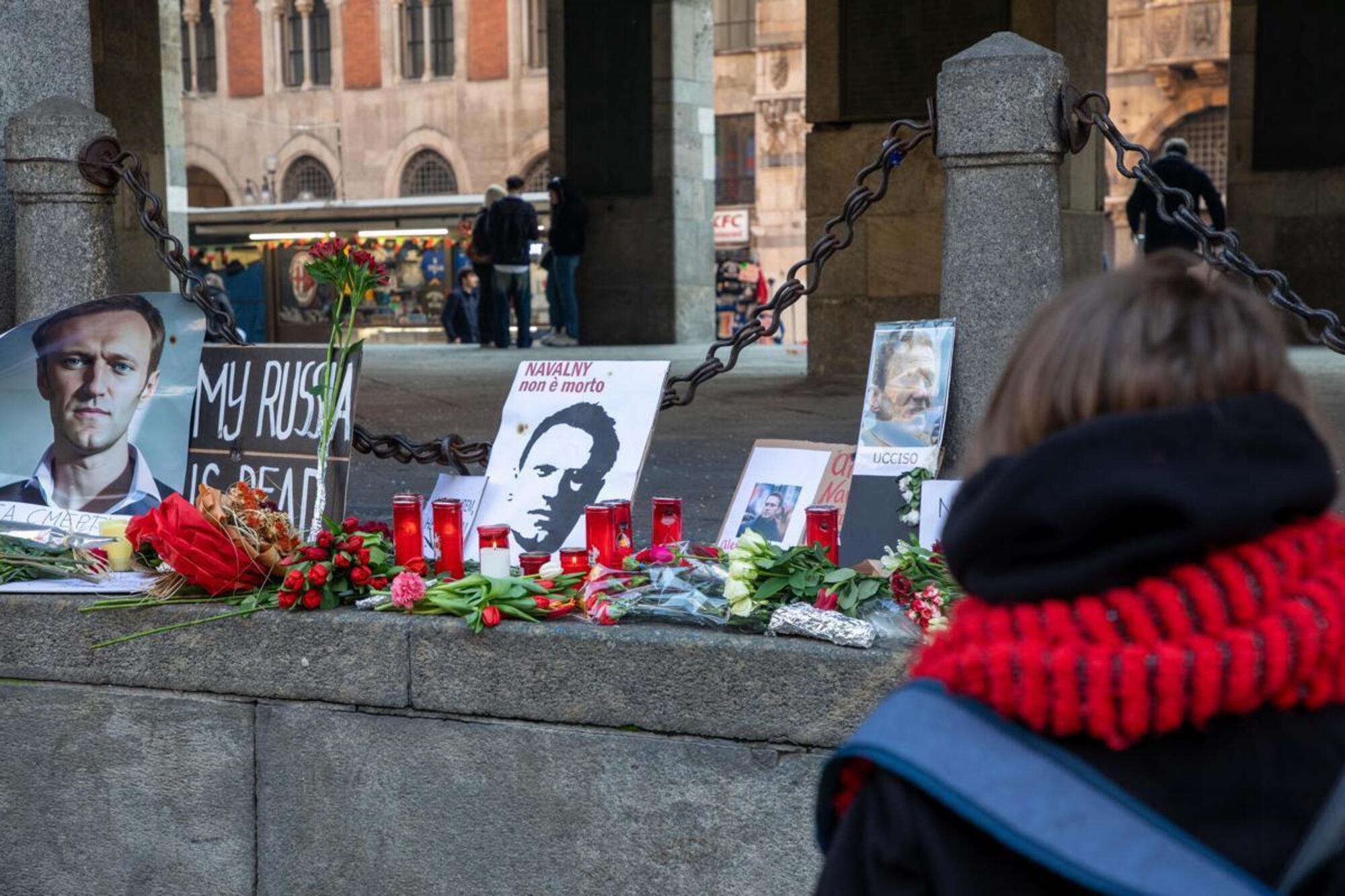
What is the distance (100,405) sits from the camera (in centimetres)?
479

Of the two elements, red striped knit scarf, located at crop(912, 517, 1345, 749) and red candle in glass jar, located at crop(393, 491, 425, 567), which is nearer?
red striped knit scarf, located at crop(912, 517, 1345, 749)

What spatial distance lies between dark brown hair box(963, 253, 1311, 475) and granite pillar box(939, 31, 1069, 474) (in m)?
2.52

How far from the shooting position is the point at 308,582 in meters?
3.85

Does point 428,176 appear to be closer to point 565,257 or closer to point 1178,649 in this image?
point 565,257

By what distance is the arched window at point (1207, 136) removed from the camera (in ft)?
114

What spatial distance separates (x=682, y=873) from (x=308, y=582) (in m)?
1.06

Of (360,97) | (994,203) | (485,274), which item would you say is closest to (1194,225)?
(994,203)

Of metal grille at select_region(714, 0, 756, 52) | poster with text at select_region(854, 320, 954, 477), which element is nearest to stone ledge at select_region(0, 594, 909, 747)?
poster with text at select_region(854, 320, 954, 477)


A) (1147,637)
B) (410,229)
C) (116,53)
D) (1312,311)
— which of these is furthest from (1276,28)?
(410,229)

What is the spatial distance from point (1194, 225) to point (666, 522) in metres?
1.44

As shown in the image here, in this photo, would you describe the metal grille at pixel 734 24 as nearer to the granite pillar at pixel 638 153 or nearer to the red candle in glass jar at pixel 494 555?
the granite pillar at pixel 638 153

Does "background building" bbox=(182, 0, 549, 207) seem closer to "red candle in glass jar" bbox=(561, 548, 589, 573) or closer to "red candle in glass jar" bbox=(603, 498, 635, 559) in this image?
"red candle in glass jar" bbox=(603, 498, 635, 559)

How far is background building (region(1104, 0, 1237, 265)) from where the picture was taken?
33969 millimetres

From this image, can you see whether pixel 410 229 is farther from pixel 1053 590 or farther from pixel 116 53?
pixel 1053 590
